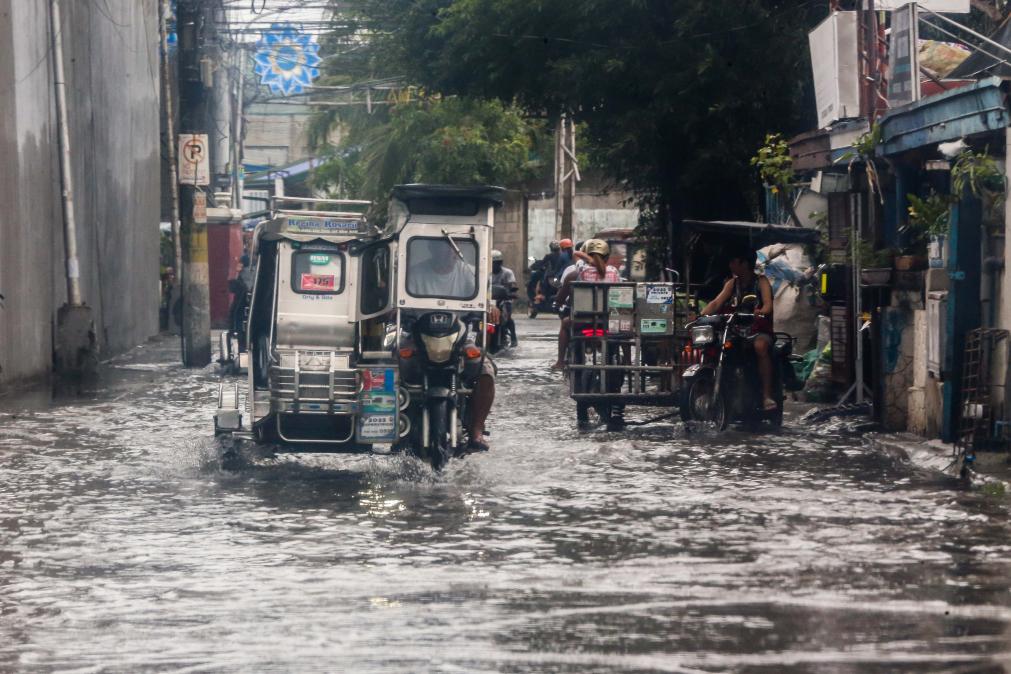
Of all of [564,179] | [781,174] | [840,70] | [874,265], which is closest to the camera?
[874,265]

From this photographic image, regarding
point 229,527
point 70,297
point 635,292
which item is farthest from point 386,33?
point 229,527

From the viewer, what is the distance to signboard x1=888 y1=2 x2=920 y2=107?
1353cm

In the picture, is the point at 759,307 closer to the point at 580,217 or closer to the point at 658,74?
the point at 658,74

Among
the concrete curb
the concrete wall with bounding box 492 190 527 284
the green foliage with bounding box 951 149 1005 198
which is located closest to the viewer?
the concrete curb

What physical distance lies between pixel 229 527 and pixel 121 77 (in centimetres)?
1915

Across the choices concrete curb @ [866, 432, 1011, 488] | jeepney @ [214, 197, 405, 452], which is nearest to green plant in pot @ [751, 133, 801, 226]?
concrete curb @ [866, 432, 1011, 488]

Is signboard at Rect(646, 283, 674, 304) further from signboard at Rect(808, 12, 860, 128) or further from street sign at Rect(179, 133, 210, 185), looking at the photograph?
street sign at Rect(179, 133, 210, 185)

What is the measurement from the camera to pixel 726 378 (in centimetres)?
1381

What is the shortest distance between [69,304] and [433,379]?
996 cm

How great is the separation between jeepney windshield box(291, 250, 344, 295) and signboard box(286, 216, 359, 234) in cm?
27

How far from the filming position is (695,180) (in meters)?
22.4

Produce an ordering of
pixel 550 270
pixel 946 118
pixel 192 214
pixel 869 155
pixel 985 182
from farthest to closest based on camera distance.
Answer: pixel 550 270 < pixel 192 214 < pixel 869 155 < pixel 946 118 < pixel 985 182

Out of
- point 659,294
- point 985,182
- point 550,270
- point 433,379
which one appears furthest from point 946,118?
point 550,270

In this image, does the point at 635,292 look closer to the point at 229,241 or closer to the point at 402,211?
the point at 402,211
